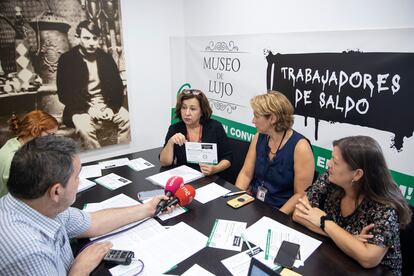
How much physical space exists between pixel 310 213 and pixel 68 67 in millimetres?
2974

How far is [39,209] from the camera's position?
1.10 m

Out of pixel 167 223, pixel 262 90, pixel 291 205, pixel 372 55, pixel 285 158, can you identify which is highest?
pixel 372 55

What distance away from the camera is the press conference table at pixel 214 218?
1213 millimetres

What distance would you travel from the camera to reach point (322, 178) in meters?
1.64

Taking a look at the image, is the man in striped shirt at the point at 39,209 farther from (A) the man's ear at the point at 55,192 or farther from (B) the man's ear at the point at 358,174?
(B) the man's ear at the point at 358,174

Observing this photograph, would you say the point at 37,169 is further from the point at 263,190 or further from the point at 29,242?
the point at 263,190

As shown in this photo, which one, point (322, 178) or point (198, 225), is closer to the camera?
point (198, 225)

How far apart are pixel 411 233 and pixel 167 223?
4.18ft

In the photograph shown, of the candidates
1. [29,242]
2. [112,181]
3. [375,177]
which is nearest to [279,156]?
[375,177]

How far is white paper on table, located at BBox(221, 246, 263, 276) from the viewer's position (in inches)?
46.9

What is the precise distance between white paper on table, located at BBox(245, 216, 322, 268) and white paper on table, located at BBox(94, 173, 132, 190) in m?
1.03

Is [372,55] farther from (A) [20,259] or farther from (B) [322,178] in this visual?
(A) [20,259]

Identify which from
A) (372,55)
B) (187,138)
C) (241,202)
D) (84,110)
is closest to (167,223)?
(241,202)

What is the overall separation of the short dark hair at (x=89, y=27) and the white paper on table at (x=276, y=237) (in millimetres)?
2890
